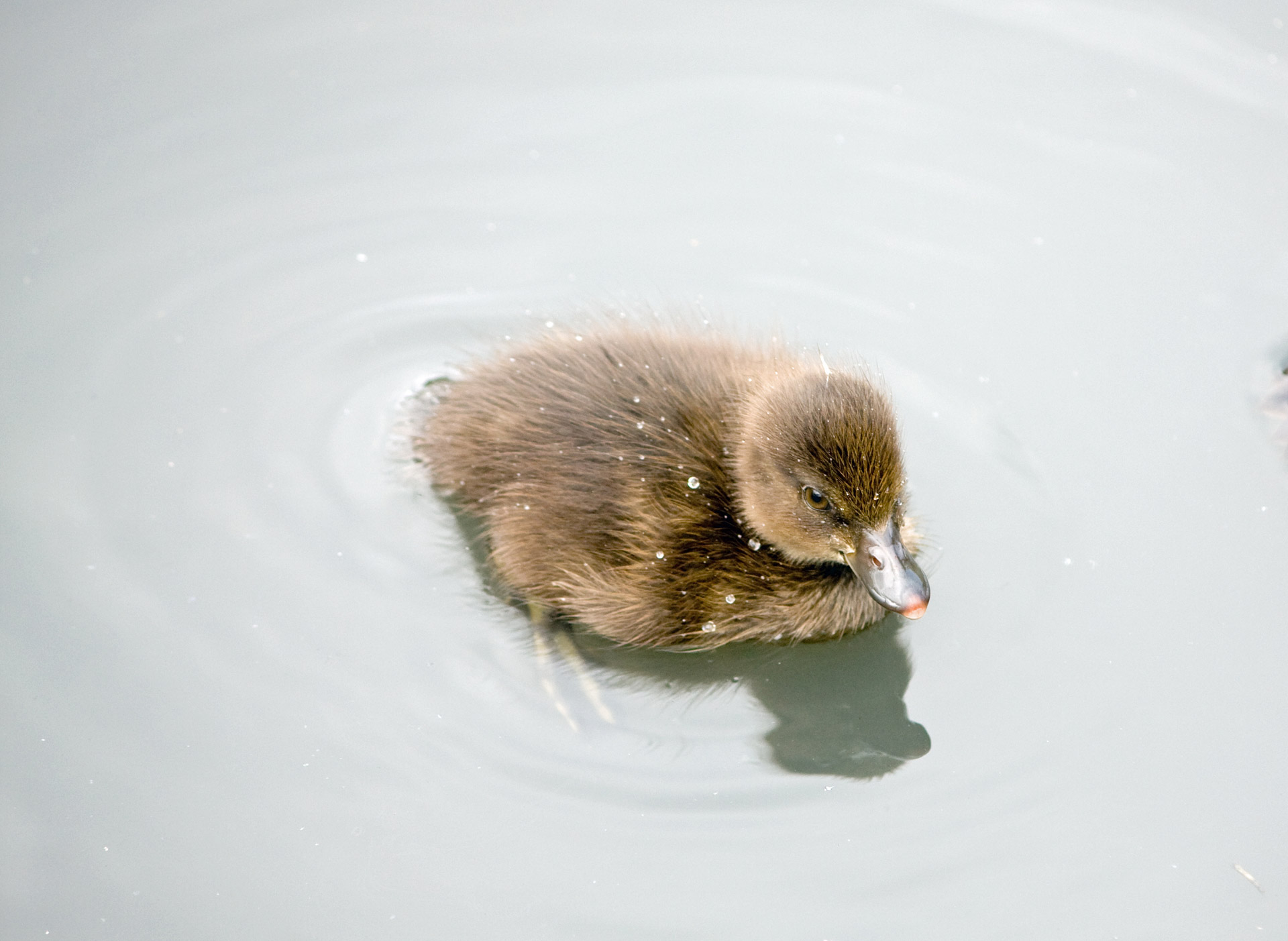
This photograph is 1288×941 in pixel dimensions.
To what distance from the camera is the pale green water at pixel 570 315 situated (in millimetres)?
2682

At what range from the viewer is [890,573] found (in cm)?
279

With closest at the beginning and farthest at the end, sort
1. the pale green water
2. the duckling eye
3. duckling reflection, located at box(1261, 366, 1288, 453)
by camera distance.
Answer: the pale green water < the duckling eye < duckling reflection, located at box(1261, 366, 1288, 453)

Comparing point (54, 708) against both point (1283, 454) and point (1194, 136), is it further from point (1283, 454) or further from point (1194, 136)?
point (1194, 136)

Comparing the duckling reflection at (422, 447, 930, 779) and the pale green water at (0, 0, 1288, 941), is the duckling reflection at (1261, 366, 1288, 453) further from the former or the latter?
the duckling reflection at (422, 447, 930, 779)

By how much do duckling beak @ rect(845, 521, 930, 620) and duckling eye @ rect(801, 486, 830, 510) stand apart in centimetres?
10

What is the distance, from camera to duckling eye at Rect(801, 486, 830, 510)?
283 cm

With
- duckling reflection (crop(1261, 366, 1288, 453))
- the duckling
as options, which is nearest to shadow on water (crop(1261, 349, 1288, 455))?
duckling reflection (crop(1261, 366, 1288, 453))

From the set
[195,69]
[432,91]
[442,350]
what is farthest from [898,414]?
[195,69]

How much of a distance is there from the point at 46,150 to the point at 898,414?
2.93 m

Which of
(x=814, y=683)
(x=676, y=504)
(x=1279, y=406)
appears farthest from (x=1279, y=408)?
(x=676, y=504)

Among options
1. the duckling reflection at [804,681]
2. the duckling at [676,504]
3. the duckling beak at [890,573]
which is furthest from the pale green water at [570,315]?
the duckling beak at [890,573]

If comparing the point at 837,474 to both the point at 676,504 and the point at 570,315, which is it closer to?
the point at 676,504

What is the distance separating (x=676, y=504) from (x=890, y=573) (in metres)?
0.52

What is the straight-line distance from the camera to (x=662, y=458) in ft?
9.76
